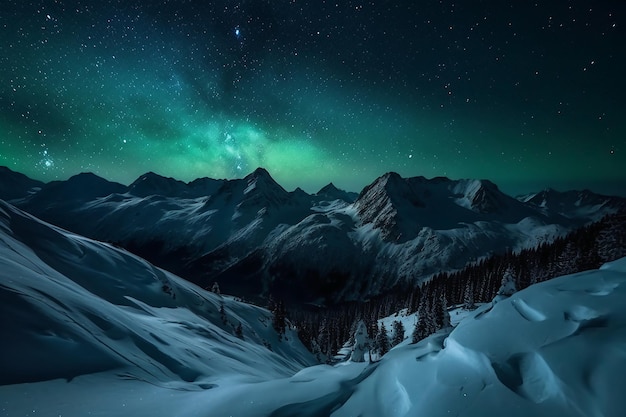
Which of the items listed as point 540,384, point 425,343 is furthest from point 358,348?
point 540,384

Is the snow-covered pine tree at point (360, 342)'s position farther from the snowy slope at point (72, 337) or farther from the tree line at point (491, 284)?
the snowy slope at point (72, 337)

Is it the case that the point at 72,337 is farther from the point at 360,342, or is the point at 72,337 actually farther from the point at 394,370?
the point at 360,342

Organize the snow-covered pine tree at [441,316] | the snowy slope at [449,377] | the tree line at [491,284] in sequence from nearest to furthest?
1. the snowy slope at [449,377]
2. the tree line at [491,284]
3. the snow-covered pine tree at [441,316]

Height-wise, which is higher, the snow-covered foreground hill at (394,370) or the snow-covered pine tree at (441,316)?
the snow-covered foreground hill at (394,370)

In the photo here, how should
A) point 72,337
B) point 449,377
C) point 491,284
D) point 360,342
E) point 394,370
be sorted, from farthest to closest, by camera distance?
point 491,284, point 360,342, point 72,337, point 394,370, point 449,377

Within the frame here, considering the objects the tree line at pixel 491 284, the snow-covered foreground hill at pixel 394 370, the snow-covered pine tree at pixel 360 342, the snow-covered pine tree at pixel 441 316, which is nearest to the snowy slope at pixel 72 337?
the snow-covered foreground hill at pixel 394 370

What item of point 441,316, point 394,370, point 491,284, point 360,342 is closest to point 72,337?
point 394,370

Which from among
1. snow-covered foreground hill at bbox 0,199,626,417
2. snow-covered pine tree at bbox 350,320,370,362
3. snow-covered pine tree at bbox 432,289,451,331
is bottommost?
snow-covered pine tree at bbox 350,320,370,362

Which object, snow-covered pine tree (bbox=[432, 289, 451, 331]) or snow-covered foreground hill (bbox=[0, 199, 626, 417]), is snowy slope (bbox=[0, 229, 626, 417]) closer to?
snow-covered foreground hill (bbox=[0, 199, 626, 417])

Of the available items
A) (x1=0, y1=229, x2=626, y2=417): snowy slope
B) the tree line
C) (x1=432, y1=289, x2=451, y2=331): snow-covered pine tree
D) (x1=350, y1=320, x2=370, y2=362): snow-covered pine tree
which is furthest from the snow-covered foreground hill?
the tree line

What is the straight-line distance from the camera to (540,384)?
5.63 m

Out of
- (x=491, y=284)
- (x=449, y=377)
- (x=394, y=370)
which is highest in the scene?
(x=491, y=284)

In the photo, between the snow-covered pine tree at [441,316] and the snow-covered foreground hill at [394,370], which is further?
the snow-covered pine tree at [441,316]

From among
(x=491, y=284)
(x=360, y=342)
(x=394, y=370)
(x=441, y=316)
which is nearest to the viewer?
(x=394, y=370)
